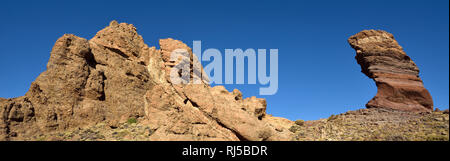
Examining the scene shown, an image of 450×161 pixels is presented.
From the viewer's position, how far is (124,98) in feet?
99.2

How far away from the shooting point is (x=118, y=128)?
2775 cm

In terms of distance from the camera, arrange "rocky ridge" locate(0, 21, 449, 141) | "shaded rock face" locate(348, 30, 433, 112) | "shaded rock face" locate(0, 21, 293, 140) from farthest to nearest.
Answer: "shaded rock face" locate(348, 30, 433, 112)
"rocky ridge" locate(0, 21, 449, 141)
"shaded rock face" locate(0, 21, 293, 140)

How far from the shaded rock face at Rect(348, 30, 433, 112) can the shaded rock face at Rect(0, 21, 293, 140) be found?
11398 mm

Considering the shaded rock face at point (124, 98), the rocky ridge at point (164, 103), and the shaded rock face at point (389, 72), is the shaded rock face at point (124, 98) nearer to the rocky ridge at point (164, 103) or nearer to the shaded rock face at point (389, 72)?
the rocky ridge at point (164, 103)

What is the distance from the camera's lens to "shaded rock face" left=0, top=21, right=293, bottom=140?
2544 cm

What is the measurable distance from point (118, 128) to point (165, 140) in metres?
5.43

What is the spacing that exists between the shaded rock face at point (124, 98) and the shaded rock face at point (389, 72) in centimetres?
1140

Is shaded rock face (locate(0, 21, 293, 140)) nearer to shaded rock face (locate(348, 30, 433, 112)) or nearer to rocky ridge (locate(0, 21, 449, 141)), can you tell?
rocky ridge (locate(0, 21, 449, 141))

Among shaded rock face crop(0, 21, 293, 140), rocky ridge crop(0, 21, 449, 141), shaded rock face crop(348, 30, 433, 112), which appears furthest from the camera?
shaded rock face crop(348, 30, 433, 112)

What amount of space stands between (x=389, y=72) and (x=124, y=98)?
1108 inches

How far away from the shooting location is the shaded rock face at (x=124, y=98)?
25.4m

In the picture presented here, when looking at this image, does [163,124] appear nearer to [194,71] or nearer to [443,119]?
[194,71]

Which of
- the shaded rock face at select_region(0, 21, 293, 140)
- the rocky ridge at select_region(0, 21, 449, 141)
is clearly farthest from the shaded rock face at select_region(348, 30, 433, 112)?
the shaded rock face at select_region(0, 21, 293, 140)
